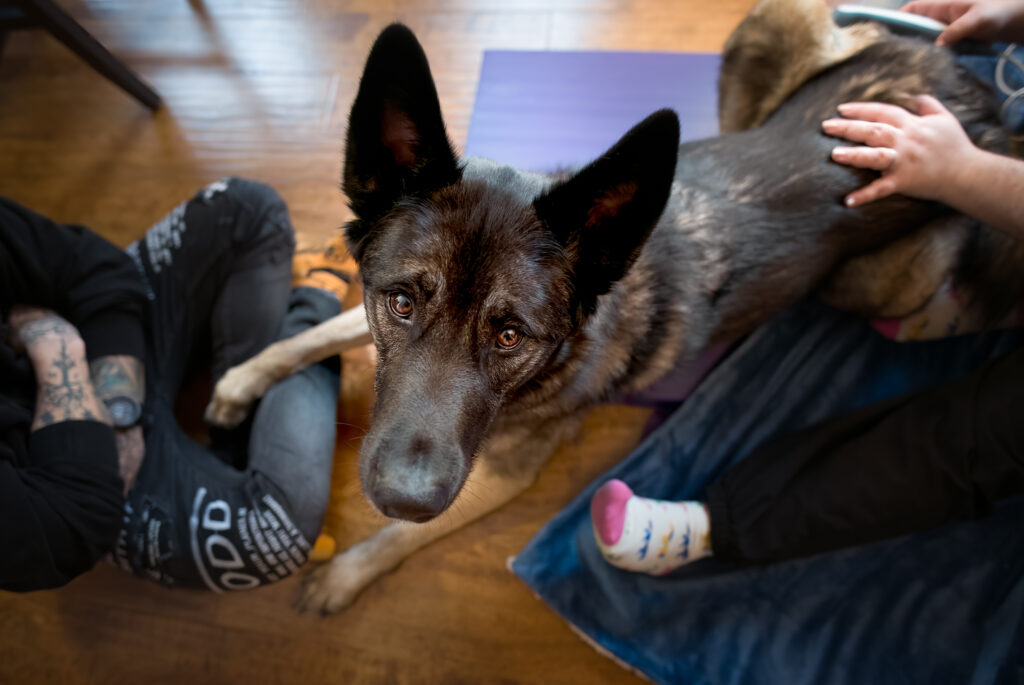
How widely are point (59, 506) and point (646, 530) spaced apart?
6.05 feet

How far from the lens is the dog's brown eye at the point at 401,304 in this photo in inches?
56.2

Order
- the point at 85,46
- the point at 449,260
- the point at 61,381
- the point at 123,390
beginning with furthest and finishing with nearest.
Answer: the point at 85,46 → the point at 123,390 → the point at 61,381 → the point at 449,260

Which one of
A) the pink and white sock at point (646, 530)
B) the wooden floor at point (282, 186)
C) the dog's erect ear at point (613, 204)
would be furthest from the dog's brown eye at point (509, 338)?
the wooden floor at point (282, 186)

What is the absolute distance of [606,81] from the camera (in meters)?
3.14

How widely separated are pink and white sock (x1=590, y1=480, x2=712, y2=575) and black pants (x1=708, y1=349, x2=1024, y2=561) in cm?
7

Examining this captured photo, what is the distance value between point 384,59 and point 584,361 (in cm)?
100

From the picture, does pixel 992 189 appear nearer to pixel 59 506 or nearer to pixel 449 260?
pixel 449 260

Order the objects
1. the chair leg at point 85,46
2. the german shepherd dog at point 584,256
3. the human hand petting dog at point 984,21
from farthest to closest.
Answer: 1. the chair leg at point 85,46
2. the human hand petting dog at point 984,21
3. the german shepherd dog at point 584,256

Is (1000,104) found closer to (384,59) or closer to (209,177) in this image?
(384,59)

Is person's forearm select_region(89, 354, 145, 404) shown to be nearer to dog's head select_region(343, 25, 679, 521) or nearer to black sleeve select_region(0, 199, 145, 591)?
black sleeve select_region(0, 199, 145, 591)

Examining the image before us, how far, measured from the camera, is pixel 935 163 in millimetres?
1806

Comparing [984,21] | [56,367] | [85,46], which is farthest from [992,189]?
[85,46]

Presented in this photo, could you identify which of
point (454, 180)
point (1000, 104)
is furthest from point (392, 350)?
point (1000, 104)

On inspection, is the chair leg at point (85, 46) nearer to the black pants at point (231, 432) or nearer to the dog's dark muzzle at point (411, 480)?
the black pants at point (231, 432)
